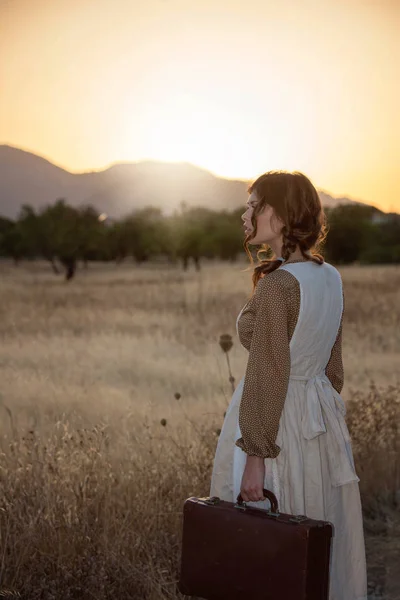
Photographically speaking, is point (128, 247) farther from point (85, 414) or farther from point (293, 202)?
point (293, 202)

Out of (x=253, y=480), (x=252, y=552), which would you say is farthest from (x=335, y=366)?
(x=252, y=552)

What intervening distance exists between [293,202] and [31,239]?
43.8 metres

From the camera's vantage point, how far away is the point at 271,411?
281 cm

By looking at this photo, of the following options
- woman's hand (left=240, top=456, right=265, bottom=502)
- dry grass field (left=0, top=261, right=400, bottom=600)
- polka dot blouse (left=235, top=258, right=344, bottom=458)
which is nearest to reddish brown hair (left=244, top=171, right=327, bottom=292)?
polka dot blouse (left=235, top=258, right=344, bottom=458)

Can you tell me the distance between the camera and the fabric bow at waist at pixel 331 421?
2.98m

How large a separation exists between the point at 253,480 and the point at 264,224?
2.69 ft

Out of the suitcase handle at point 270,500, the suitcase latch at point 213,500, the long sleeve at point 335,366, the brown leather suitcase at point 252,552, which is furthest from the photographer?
the long sleeve at point 335,366

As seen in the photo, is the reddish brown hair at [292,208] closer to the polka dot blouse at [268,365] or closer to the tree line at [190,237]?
the polka dot blouse at [268,365]

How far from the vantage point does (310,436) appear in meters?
2.93

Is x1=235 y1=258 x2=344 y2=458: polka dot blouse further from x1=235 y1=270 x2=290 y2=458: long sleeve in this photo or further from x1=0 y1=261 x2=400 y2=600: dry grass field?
x1=0 y1=261 x2=400 y2=600: dry grass field

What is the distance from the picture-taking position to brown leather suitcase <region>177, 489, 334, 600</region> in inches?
104

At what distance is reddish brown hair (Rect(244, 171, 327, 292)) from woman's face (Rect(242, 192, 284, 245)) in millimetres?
14

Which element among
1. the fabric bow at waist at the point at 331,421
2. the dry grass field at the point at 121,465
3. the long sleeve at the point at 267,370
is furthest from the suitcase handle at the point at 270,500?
the dry grass field at the point at 121,465

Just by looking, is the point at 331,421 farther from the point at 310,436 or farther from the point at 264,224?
the point at 264,224
